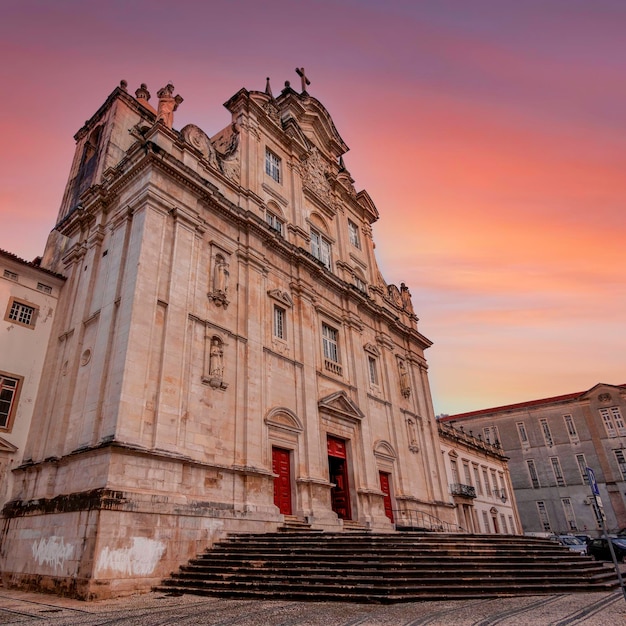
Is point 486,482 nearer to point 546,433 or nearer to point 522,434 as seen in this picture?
point 522,434

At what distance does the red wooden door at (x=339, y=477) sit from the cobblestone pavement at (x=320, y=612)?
10660 mm

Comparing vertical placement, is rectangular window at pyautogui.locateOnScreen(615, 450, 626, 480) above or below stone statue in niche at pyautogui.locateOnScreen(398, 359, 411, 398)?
below

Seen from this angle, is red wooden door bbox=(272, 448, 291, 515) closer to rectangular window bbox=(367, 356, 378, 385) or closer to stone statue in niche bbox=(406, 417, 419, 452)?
rectangular window bbox=(367, 356, 378, 385)

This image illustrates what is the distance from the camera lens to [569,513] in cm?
4619

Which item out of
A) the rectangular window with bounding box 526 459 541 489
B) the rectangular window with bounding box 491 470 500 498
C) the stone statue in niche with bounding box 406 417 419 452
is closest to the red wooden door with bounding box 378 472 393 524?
the stone statue in niche with bounding box 406 417 419 452

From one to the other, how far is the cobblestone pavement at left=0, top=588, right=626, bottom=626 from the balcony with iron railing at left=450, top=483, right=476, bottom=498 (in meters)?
23.0

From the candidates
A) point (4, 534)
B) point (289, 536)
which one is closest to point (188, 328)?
point (289, 536)

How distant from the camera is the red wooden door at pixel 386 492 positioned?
72.8 feet

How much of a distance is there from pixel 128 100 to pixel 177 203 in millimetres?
8817

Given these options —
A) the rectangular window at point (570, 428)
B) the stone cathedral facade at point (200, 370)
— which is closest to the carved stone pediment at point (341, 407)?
the stone cathedral facade at point (200, 370)

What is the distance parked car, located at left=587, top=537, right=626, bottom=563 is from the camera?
869 inches

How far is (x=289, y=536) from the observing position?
1272cm

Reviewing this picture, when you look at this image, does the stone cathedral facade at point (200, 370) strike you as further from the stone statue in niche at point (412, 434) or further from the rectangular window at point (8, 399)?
the rectangular window at point (8, 399)

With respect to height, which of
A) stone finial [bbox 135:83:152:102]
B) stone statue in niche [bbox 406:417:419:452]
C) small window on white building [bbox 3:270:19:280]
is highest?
stone finial [bbox 135:83:152:102]
